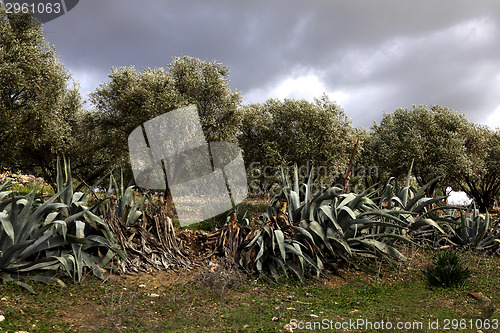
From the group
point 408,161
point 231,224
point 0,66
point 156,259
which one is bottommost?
point 156,259

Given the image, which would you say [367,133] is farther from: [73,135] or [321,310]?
[321,310]

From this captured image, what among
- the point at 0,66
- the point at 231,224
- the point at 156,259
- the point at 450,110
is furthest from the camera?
the point at 450,110

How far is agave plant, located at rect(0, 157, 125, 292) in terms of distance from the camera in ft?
18.8

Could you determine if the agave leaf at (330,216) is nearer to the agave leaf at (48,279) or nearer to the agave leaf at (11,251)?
the agave leaf at (48,279)

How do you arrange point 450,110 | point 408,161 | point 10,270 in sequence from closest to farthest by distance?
point 10,270 → point 408,161 → point 450,110

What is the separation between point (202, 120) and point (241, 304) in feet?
54.2

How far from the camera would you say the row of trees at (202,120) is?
1895 cm

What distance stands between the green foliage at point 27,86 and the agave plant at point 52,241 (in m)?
14.2

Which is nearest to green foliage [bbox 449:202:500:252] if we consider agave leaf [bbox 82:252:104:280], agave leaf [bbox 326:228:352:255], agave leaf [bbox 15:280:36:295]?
agave leaf [bbox 326:228:352:255]

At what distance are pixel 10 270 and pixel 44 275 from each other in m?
0.49

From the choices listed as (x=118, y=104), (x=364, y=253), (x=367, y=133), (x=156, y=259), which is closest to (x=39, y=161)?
(x=118, y=104)

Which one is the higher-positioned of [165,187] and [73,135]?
[73,135]

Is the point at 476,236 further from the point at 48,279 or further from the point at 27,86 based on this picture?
the point at 27,86

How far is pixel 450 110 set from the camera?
28719 millimetres
